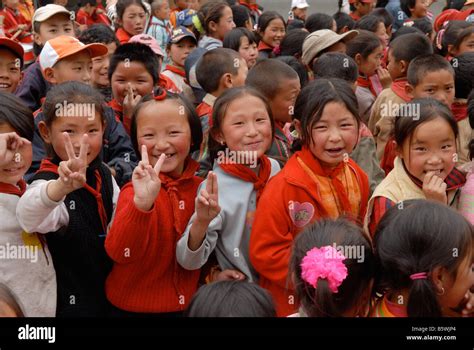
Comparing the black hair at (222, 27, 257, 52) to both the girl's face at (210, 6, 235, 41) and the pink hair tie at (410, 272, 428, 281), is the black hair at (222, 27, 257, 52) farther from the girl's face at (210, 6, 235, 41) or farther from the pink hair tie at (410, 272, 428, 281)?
the pink hair tie at (410, 272, 428, 281)

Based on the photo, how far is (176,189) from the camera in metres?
2.12

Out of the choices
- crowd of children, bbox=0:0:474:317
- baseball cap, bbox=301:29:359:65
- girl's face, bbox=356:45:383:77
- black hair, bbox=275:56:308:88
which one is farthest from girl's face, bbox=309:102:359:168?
girl's face, bbox=356:45:383:77

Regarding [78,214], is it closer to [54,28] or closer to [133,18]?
[54,28]

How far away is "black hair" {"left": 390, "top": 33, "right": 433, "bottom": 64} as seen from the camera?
3.86 meters

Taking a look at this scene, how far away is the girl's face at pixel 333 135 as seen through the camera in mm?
2203

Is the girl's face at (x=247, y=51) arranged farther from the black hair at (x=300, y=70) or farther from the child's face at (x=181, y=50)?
the black hair at (x=300, y=70)

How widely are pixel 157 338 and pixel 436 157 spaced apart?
1237 millimetres

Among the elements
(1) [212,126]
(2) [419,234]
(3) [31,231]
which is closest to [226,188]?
(1) [212,126]

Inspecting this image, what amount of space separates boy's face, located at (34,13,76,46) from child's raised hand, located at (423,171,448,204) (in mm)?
2652

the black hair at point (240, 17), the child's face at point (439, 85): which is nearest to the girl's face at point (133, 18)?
the black hair at point (240, 17)

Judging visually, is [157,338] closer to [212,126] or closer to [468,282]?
[468,282]

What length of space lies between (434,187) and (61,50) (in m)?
1.91

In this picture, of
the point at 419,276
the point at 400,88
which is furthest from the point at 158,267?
the point at 400,88

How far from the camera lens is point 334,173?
225 centimetres
